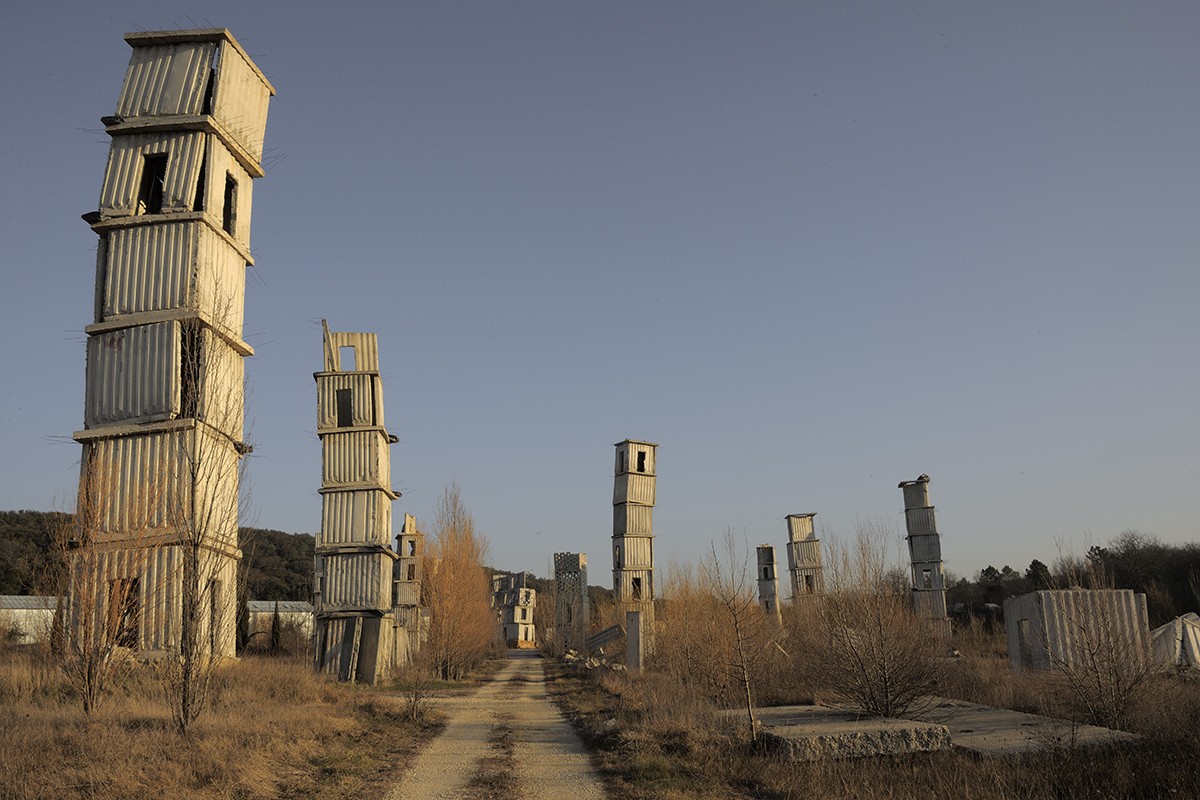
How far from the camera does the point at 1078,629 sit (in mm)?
14117

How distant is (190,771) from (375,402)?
16.4 metres

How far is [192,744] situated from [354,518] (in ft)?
47.7

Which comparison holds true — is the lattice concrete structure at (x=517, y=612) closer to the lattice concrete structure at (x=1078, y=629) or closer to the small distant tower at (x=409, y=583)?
the small distant tower at (x=409, y=583)

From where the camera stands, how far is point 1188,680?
15555mm

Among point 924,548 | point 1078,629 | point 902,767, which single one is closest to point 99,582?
point 902,767

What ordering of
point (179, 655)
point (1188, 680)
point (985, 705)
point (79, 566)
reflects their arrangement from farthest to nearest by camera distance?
1. point (1188, 680)
2. point (985, 705)
3. point (79, 566)
4. point (179, 655)

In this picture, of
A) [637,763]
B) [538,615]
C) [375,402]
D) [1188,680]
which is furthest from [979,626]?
[538,615]

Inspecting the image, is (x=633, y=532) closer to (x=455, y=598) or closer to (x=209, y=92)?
(x=455, y=598)

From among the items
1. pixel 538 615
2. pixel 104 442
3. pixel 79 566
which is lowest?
pixel 538 615

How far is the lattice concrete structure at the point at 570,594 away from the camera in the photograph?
41719 mm

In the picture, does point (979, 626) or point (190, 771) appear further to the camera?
point (979, 626)

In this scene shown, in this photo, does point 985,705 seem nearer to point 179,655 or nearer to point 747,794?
point 747,794

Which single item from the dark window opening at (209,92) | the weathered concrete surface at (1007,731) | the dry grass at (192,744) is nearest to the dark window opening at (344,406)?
the dark window opening at (209,92)

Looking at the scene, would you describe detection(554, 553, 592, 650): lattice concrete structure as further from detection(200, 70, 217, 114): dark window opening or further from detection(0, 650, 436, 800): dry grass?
detection(200, 70, 217, 114): dark window opening
